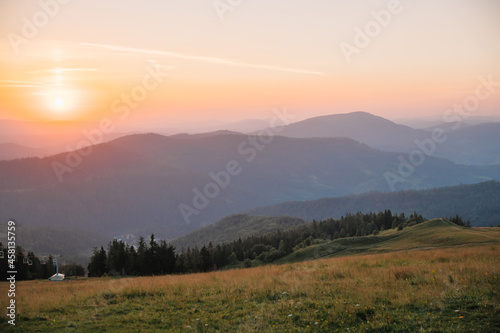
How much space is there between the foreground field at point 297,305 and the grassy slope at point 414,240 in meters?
20.0

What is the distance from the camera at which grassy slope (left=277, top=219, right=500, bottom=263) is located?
1480 inches

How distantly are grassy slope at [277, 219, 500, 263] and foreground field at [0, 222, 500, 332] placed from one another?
20.0 m

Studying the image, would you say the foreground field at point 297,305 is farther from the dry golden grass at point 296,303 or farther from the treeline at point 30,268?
the treeline at point 30,268

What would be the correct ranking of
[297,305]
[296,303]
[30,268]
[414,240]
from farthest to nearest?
1. [30,268]
2. [414,240]
3. [296,303]
4. [297,305]

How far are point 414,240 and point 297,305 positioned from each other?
1308 inches

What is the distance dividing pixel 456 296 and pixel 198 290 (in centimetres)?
1072

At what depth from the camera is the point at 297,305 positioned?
14.1m

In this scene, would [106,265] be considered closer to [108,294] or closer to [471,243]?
[108,294]

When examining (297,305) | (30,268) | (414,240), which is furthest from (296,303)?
(30,268)

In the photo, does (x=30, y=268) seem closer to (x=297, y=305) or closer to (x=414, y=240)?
(x=414, y=240)

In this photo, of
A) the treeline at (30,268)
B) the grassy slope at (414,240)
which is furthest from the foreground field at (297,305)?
the treeline at (30,268)

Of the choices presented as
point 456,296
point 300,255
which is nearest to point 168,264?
point 300,255

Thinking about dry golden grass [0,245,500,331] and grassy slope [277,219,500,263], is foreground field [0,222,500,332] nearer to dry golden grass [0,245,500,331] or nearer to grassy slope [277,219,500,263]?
dry golden grass [0,245,500,331]

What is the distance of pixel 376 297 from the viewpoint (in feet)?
46.5
